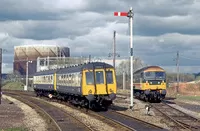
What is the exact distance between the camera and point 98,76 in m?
28.9

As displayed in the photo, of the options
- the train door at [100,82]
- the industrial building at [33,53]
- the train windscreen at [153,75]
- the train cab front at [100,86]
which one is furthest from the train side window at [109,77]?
the industrial building at [33,53]

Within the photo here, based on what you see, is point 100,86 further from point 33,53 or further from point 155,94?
point 33,53

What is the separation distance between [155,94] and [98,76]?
1026 centimetres

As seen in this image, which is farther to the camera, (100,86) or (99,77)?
(99,77)

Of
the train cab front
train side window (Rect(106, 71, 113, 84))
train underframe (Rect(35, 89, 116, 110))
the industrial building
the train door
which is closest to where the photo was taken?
train underframe (Rect(35, 89, 116, 110))

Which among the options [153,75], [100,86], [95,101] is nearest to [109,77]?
[100,86]

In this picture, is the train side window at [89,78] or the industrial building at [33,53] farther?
the industrial building at [33,53]

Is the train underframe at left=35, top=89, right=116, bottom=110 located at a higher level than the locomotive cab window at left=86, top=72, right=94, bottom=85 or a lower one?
lower

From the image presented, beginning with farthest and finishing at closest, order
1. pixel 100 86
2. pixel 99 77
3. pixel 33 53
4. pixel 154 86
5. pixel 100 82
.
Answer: pixel 33 53 → pixel 154 86 → pixel 99 77 → pixel 100 82 → pixel 100 86

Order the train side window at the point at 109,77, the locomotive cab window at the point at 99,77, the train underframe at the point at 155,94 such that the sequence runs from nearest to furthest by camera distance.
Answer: the locomotive cab window at the point at 99,77 < the train side window at the point at 109,77 < the train underframe at the point at 155,94

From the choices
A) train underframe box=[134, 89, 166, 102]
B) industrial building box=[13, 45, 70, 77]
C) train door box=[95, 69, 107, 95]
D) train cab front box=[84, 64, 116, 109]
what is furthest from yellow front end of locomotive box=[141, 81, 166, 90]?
industrial building box=[13, 45, 70, 77]

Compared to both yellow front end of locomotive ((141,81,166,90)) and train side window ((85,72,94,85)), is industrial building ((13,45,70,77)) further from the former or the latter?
train side window ((85,72,94,85))

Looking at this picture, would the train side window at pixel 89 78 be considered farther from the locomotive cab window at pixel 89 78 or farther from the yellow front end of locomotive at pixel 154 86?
the yellow front end of locomotive at pixel 154 86

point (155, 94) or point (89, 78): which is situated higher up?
point (89, 78)
